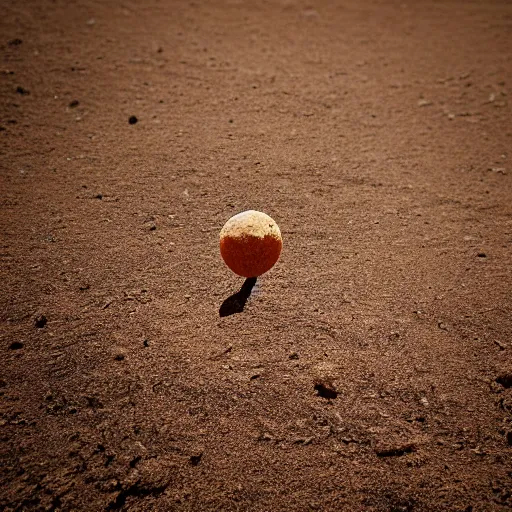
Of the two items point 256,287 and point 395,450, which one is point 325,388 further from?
point 256,287

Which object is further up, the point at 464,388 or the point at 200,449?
the point at 464,388

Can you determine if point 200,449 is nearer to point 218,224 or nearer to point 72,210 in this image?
point 218,224

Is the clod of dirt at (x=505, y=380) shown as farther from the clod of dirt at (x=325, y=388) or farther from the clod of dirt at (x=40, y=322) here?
the clod of dirt at (x=40, y=322)

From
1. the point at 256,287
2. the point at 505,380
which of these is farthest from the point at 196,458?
the point at 505,380

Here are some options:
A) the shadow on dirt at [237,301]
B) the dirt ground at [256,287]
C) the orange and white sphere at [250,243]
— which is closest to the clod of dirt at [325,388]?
the dirt ground at [256,287]

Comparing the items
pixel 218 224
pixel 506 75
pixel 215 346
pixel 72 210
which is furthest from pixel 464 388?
pixel 506 75

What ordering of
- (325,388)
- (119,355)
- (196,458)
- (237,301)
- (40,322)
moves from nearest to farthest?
(196,458), (325,388), (119,355), (40,322), (237,301)
